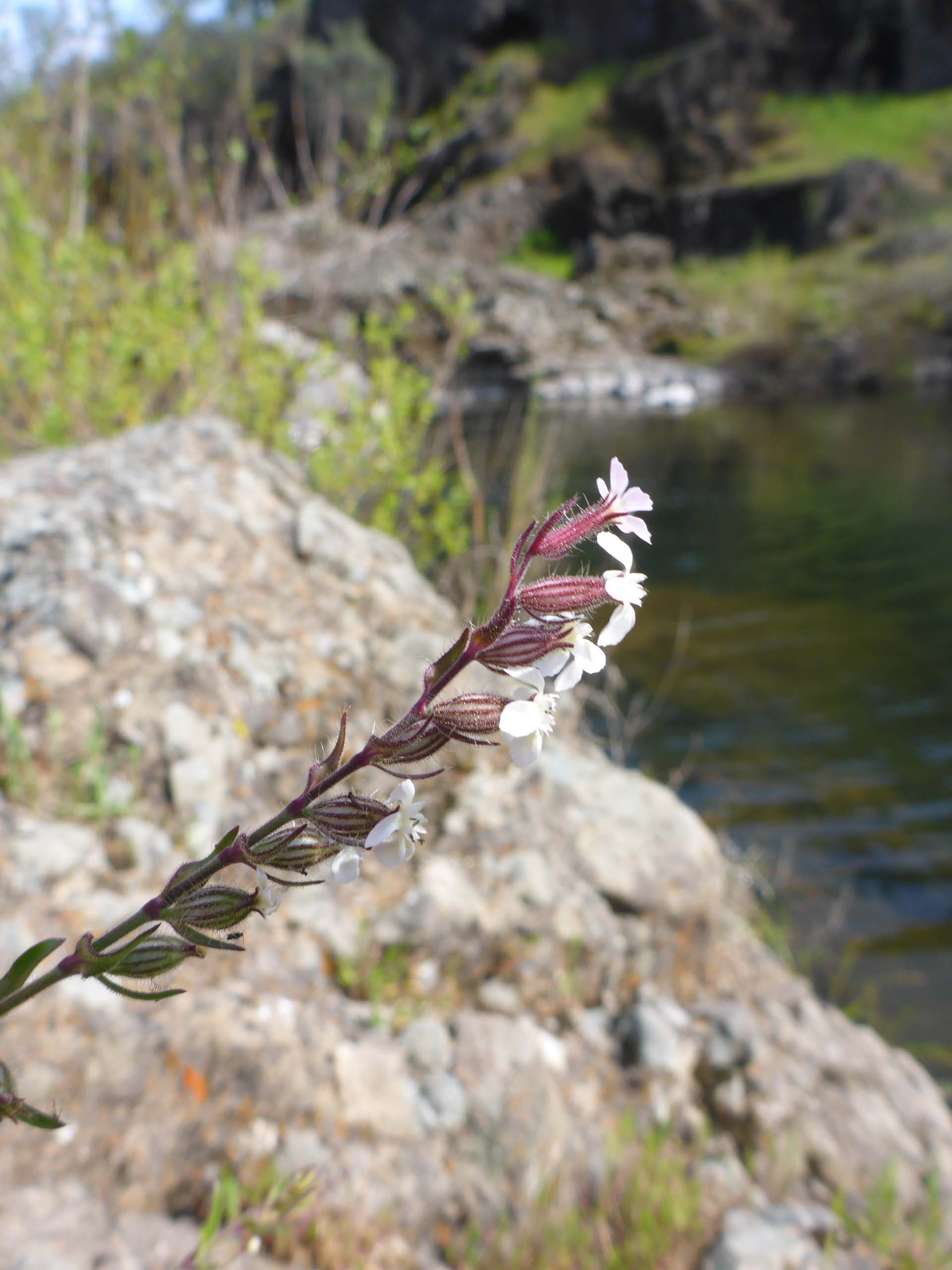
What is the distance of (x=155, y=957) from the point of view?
903 mm

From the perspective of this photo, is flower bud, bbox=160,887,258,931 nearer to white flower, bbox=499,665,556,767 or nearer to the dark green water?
white flower, bbox=499,665,556,767

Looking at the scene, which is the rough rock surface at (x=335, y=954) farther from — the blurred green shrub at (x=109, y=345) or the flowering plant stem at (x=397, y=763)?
the flowering plant stem at (x=397, y=763)

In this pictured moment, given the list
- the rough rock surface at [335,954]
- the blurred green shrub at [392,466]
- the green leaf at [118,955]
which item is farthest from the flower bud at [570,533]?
the blurred green shrub at [392,466]

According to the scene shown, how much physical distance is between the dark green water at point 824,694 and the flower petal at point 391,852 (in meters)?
4.28

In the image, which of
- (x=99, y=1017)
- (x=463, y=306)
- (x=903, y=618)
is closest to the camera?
(x=99, y=1017)

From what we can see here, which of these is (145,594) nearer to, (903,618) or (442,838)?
(442,838)

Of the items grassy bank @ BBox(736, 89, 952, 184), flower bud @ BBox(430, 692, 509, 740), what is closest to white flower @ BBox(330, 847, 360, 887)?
flower bud @ BBox(430, 692, 509, 740)

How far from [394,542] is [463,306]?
5.08 feet

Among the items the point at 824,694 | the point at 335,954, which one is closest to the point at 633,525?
the point at 335,954

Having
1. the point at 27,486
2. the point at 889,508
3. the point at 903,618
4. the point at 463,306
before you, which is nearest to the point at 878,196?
the point at 889,508

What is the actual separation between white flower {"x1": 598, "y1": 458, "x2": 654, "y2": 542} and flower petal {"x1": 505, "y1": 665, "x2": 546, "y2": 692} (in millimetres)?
154

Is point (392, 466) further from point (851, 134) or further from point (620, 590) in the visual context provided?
point (851, 134)

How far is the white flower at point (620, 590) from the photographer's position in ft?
2.57

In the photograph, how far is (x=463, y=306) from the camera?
16.8 ft
